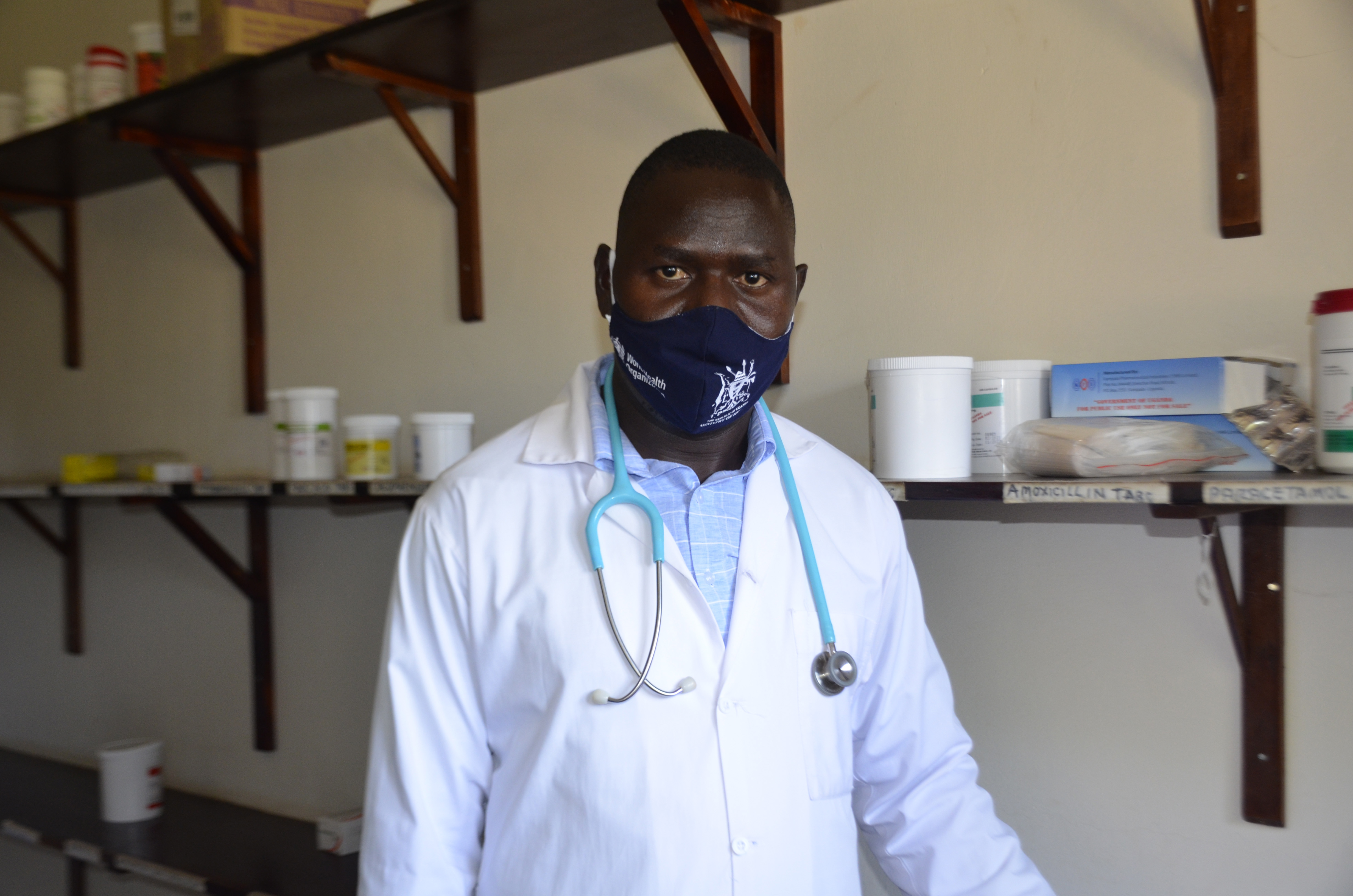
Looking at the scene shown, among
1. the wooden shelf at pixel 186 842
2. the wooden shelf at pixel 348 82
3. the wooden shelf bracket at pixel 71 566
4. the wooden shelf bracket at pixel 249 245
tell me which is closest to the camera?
the wooden shelf at pixel 348 82

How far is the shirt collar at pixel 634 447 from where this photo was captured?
4.00 feet

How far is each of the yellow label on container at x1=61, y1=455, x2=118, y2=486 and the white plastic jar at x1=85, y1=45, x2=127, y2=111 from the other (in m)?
0.91

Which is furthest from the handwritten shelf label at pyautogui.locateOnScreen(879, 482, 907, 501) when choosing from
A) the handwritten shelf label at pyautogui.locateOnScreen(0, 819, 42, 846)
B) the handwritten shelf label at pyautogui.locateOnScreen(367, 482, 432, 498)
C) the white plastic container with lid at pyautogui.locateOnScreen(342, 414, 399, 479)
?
the handwritten shelf label at pyautogui.locateOnScreen(0, 819, 42, 846)

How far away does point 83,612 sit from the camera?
297 cm

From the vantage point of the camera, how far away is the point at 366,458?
1.93 metres

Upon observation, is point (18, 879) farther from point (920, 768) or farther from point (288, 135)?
point (920, 768)

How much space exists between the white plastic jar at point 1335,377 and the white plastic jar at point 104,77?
2.56m

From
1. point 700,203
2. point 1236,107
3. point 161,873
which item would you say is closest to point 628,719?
point 700,203

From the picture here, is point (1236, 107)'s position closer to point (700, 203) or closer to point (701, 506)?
point (700, 203)

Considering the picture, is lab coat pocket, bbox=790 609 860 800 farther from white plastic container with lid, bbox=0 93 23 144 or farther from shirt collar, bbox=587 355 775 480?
white plastic container with lid, bbox=0 93 23 144

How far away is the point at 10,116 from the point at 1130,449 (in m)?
2.98

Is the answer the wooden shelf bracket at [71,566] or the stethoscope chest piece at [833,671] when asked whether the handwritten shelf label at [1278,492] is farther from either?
the wooden shelf bracket at [71,566]

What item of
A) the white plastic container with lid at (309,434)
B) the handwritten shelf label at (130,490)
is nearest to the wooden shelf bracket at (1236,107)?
the white plastic container with lid at (309,434)

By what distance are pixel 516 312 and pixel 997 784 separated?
132 centimetres
